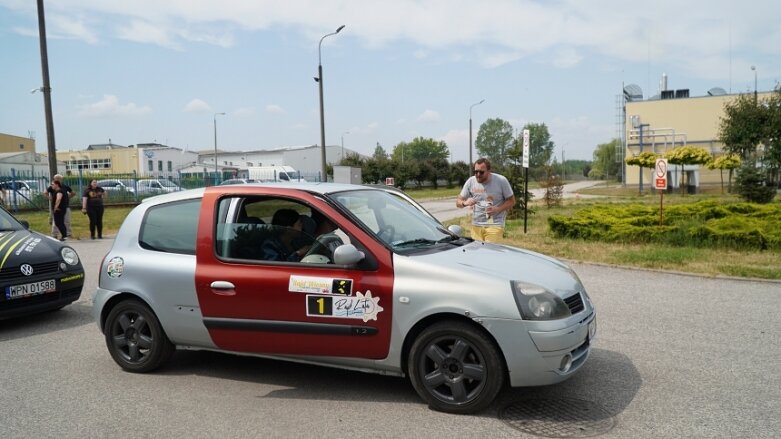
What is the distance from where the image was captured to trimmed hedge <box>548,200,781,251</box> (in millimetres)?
11906

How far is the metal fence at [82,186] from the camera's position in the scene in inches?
1086

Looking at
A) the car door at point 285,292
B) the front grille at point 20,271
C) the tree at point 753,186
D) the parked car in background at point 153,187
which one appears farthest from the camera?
the parked car in background at point 153,187

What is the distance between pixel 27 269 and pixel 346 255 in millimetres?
4580

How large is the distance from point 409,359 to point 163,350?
7.30ft

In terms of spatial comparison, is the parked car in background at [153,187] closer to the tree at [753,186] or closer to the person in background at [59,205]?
the person in background at [59,205]

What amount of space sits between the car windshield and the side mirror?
0.28m

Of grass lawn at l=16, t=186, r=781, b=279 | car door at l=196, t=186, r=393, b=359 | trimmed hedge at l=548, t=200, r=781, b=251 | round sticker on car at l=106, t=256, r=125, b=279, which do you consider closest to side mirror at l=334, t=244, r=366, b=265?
car door at l=196, t=186, r=393, b=359

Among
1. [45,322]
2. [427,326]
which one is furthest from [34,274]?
[427,326]

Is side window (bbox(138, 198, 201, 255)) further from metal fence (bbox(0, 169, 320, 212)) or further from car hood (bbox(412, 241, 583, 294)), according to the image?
metal fence (bbox(0, 169, 320, 212))

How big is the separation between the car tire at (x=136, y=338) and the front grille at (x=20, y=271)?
2138mm

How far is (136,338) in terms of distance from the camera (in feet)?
17.7

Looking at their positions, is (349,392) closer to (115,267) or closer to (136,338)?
(136,338)

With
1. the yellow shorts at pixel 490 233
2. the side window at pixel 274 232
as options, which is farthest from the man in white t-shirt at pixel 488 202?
the side window at pixel 274 232

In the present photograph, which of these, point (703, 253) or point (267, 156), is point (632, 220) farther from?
point (267, 156)
